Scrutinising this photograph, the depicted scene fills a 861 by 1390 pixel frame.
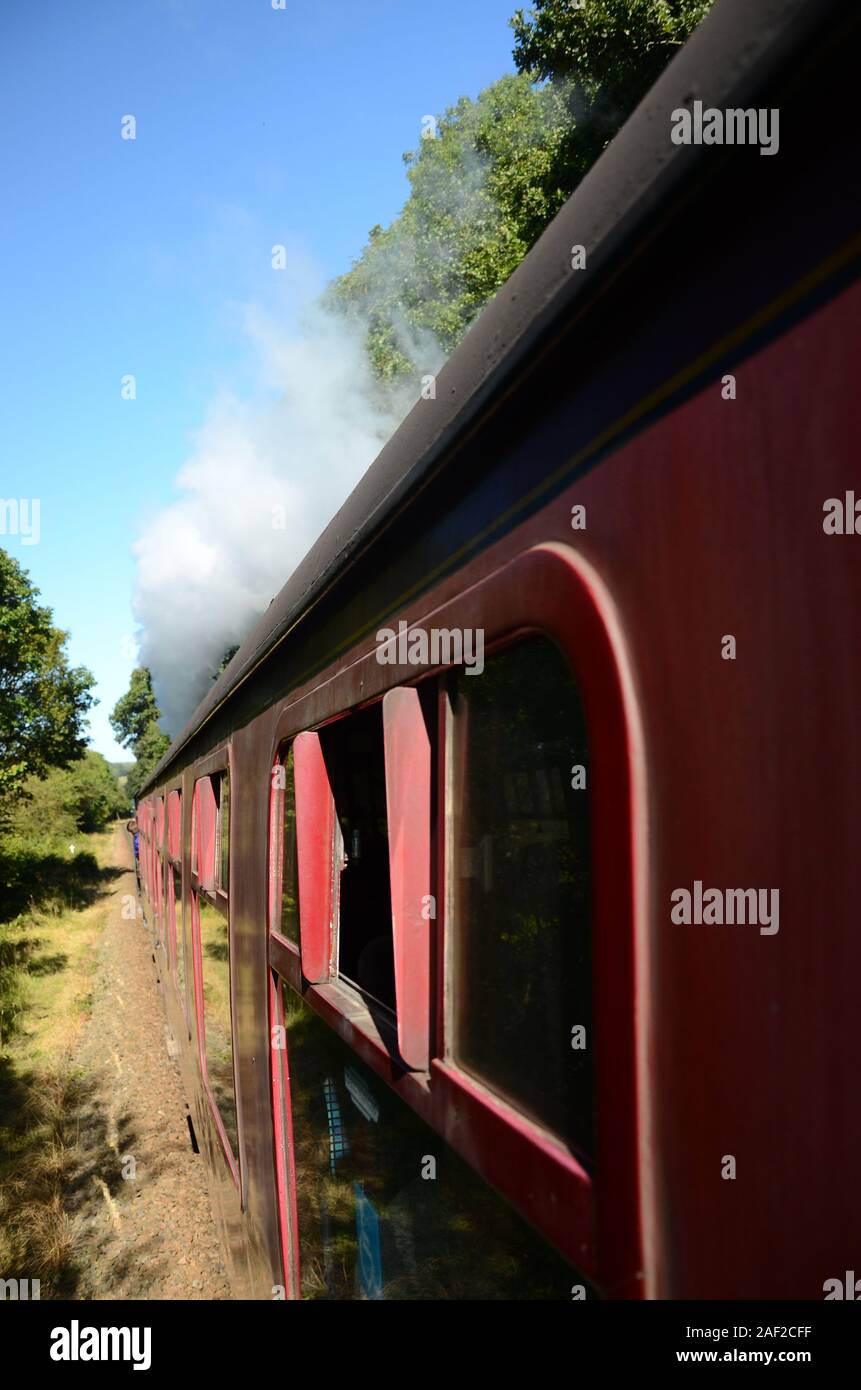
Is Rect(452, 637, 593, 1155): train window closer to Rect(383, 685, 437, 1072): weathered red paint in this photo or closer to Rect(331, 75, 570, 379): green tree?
Rect(383, 685, 437, 1072): weathered red paint

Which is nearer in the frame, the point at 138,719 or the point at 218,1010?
the point at 218,1010

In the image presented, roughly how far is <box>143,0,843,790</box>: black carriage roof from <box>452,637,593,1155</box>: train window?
0.35 metres

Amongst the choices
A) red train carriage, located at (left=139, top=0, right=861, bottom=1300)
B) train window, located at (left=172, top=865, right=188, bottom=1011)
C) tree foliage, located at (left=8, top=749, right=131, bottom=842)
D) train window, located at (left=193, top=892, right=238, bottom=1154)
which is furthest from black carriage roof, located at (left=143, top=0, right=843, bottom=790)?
tree foliage, located at (left=8, top=749, right=131, bottom=842)

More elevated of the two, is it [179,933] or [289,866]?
[289,866]

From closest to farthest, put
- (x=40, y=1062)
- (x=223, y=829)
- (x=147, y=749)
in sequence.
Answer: (x=223, y=829)
(x=40, y=1062)
(x=147, y=749)

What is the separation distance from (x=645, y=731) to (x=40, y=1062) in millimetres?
10375

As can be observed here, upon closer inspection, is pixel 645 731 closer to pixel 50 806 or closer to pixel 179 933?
pixel 179 933

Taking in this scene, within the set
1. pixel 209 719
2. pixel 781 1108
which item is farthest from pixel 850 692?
pixel 209 719

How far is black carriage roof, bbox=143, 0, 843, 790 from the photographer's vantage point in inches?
26.3

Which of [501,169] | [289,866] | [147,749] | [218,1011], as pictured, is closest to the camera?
[289,866]

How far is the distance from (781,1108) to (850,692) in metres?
0.32

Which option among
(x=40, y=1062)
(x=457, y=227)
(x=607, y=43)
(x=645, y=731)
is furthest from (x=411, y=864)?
(x=457, y=227)

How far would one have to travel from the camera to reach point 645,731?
0.83m
